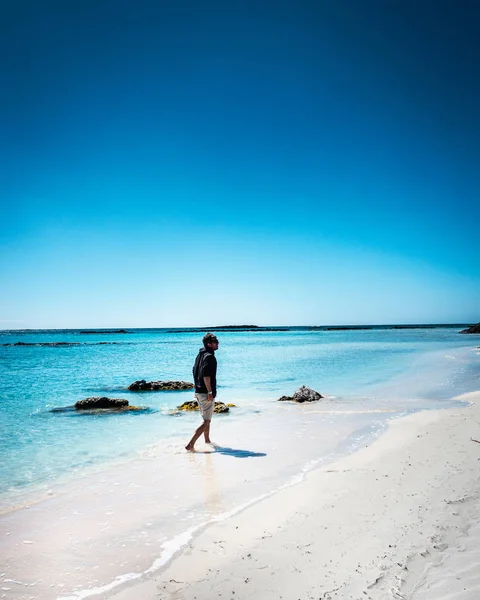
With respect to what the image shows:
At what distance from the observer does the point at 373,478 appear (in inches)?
245

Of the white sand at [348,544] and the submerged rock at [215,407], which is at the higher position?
the white sand at [348,544]

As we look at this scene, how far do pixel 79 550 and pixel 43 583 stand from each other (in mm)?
612

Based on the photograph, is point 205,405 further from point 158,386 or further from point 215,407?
point 158,386

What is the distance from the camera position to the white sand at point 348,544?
342 cm

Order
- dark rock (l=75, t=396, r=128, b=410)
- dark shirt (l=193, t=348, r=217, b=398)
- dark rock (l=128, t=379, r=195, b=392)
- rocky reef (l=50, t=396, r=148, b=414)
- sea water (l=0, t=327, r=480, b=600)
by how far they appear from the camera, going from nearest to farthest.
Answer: sea water (l=0, t=327, r=480, b=600) → dark shirt (l=193, t=348, r=217, b=398) → rocky reef (l=50, t=396, r=148, b=414) → dark rock (l=75, t=396, r=128, b=410) → dark rock (l=128, t=379, r=195, b=392)

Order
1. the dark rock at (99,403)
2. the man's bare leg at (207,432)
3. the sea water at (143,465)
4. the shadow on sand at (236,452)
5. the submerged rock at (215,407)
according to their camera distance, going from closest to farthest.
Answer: the sea water at (143,465), the shadow on sand at (236,452), the man's bare leg at (207,432), the submerged rock at (215,407), the dark rock at (99,403)

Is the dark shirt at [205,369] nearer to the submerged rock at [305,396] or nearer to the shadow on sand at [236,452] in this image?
the shadow on sand at [236,452]

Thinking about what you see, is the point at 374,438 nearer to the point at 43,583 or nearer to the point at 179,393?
the point at 43,583

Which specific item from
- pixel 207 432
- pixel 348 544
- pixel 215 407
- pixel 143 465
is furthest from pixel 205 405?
pixel 348 544

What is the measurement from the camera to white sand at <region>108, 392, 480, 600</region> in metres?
3.42

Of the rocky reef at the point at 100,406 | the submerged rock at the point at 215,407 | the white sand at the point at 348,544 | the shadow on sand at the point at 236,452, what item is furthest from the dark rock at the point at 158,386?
the white sand at the point at 348,544

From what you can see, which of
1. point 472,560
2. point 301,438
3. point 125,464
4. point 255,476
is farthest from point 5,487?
point 472,560

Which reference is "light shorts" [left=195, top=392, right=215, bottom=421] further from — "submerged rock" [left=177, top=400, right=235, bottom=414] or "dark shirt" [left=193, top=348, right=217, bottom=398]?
"submerged rock" [left=177, top=400, right=235, bottom=414]

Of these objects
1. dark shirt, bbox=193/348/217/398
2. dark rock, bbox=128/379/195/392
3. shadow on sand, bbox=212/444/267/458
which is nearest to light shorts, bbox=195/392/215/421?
dark shirt, bbox=193/348/217/398
